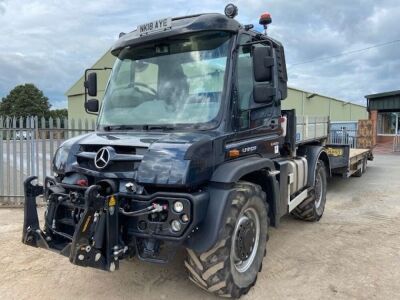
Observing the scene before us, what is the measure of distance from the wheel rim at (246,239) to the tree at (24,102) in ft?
166

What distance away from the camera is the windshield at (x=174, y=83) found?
12.4 ft

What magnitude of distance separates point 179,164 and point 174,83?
1.11 m

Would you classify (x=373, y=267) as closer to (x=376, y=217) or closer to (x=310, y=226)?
(x=310, y=226)

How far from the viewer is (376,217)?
6.78 metres

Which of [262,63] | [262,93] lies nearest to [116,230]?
[262,93]

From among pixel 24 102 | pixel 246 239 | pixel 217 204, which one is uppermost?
pixel 24 102

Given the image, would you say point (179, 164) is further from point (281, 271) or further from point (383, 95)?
point (383, 95)

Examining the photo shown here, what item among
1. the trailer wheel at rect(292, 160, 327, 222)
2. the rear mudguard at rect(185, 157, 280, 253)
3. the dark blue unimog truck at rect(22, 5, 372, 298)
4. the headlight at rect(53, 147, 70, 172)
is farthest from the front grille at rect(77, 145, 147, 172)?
the trailer wheel at rect(292, 160, 327, 222)

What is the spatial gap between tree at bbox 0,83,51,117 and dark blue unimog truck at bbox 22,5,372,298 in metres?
50.0

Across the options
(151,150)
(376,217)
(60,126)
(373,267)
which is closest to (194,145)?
(151,150)

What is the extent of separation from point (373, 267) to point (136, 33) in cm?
377

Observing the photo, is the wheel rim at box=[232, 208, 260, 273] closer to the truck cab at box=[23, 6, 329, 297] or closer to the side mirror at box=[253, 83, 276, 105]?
the truck cab at box=[23, 6, 329, 297]

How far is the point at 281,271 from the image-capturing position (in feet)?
14.4

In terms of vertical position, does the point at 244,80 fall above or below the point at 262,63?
below
